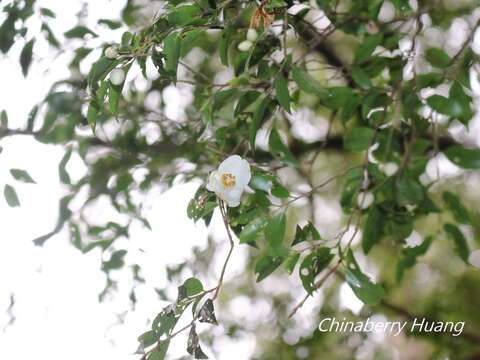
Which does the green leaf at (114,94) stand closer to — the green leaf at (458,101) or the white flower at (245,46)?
the white flower at (245,46)

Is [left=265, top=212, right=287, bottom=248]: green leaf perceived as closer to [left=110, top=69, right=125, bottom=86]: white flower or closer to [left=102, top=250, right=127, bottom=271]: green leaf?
[left=110, top=69, right=125, bottom=86]: white flower

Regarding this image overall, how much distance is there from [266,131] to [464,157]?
11.8 inches

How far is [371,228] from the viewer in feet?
2.79

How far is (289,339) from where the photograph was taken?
1332 mm

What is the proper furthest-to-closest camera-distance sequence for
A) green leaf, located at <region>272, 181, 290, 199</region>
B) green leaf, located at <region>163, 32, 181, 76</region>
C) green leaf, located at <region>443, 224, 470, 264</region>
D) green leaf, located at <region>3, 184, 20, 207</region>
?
green leaf, located at <region>443, 224, 470, 264</region>
green leaf, located at <region>3, 184, 20, 207</region>
green leaf, located at <region>272, 181, 290, 199</region>
green leaf, located at <region>163, 32, 181, 76</region>

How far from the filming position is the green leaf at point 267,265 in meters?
0.72

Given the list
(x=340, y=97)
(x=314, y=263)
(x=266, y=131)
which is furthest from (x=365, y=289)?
(x=266, y=131)

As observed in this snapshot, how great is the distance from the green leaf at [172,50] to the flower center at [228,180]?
0.34 ft

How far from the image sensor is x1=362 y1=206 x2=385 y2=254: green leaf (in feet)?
2.77

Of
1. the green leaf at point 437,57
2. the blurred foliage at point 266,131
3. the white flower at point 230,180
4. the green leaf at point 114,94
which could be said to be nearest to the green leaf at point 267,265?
the blurred foliage at point 266,131

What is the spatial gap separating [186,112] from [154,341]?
57 cm

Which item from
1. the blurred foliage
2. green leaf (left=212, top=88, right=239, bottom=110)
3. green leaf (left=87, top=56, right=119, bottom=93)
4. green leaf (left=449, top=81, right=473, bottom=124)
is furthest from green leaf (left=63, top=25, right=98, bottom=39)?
green leaf (left=449, top=81, right=473, bottom=124)

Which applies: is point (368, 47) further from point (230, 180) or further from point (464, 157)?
point (230, 180)

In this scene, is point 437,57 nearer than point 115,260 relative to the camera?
Yes
